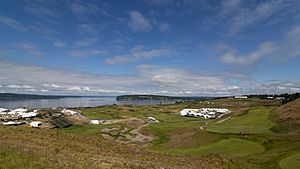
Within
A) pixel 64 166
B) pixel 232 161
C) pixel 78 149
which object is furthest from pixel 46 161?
pixel 232 161

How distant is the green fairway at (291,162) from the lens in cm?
2344

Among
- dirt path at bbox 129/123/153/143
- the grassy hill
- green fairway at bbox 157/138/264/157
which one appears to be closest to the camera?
the grassy hill

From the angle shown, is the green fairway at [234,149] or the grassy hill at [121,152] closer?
the grassy hill at [121,152]

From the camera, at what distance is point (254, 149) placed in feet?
119

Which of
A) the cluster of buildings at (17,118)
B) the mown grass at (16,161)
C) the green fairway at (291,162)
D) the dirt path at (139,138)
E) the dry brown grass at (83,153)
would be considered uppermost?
the mown grass at (16,161)

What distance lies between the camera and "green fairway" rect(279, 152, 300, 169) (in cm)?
2344

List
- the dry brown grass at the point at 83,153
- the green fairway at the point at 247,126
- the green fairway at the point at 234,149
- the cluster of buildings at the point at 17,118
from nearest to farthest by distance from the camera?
the dry brown grass at the point at 83,153
the green fairway at the point at 234,149
the green fairway at the point at 247,126
the cluster of buildings at the point at 17,118

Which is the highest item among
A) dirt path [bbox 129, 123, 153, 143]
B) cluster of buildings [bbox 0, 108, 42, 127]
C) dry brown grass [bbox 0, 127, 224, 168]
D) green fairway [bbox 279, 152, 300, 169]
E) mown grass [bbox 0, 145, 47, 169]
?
mown grass [bbox 0, 145, 47, 169]

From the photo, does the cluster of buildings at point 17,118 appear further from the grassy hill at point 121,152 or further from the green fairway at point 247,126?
the green fairway at point 247,126

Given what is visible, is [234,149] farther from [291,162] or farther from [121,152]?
[121,152]

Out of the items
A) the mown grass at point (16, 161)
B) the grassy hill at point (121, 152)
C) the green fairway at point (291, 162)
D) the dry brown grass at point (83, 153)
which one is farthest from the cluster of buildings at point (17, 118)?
Answer: the green fairway at point (291, 162)

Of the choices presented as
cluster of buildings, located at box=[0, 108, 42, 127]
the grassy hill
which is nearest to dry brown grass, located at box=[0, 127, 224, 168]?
the grassy hill

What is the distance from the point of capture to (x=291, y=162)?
24656 mm

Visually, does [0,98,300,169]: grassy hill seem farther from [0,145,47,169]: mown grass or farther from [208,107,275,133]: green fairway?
[208,107,275,133]: green fairway
